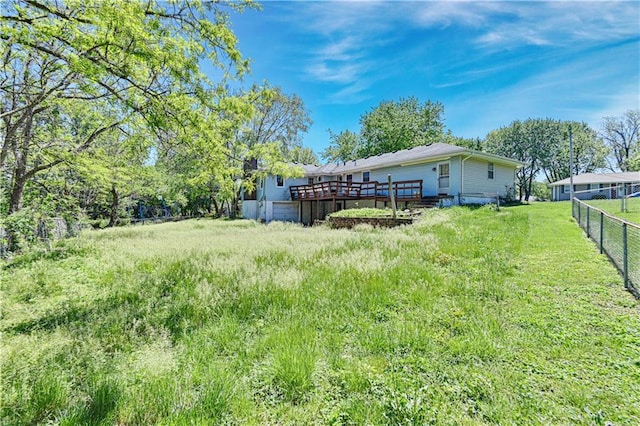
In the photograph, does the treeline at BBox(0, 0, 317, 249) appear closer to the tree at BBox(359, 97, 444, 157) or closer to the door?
the door

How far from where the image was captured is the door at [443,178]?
1873cm

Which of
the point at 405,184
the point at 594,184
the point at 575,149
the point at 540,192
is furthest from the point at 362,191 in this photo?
the point at 540,192

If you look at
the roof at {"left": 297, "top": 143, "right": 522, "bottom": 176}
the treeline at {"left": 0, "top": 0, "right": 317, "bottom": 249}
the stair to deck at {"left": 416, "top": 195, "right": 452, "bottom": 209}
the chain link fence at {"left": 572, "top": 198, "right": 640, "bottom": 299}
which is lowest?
the chain link fence at {"left": 572, "top": 198, "right": 640, "bottom": 299}

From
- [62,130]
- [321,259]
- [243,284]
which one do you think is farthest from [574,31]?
[62,130]

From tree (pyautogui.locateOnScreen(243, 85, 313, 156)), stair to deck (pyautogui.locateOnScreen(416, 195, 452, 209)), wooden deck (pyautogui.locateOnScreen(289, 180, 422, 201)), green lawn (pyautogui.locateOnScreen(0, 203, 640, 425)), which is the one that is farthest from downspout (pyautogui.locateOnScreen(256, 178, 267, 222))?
green lawn (pyautogui.locateOnScreen(0, 203, 640, 425))

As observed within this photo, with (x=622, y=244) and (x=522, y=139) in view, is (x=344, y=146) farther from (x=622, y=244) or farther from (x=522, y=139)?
(x=622, y=244)

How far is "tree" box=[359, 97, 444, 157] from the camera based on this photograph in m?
36.2

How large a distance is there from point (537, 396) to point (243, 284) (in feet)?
14.9

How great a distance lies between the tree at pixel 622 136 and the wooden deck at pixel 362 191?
40.6 m

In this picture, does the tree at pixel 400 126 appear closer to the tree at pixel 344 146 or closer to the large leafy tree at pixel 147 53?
the tree at pixel 344 146

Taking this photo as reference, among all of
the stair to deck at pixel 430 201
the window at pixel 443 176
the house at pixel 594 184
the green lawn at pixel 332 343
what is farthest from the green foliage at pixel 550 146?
the green lawn at pixel 332 343

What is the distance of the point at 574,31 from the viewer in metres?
10.2

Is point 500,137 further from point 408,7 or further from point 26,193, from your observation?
point 26,193

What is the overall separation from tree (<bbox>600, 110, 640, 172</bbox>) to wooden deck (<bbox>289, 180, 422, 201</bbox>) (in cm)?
4064
